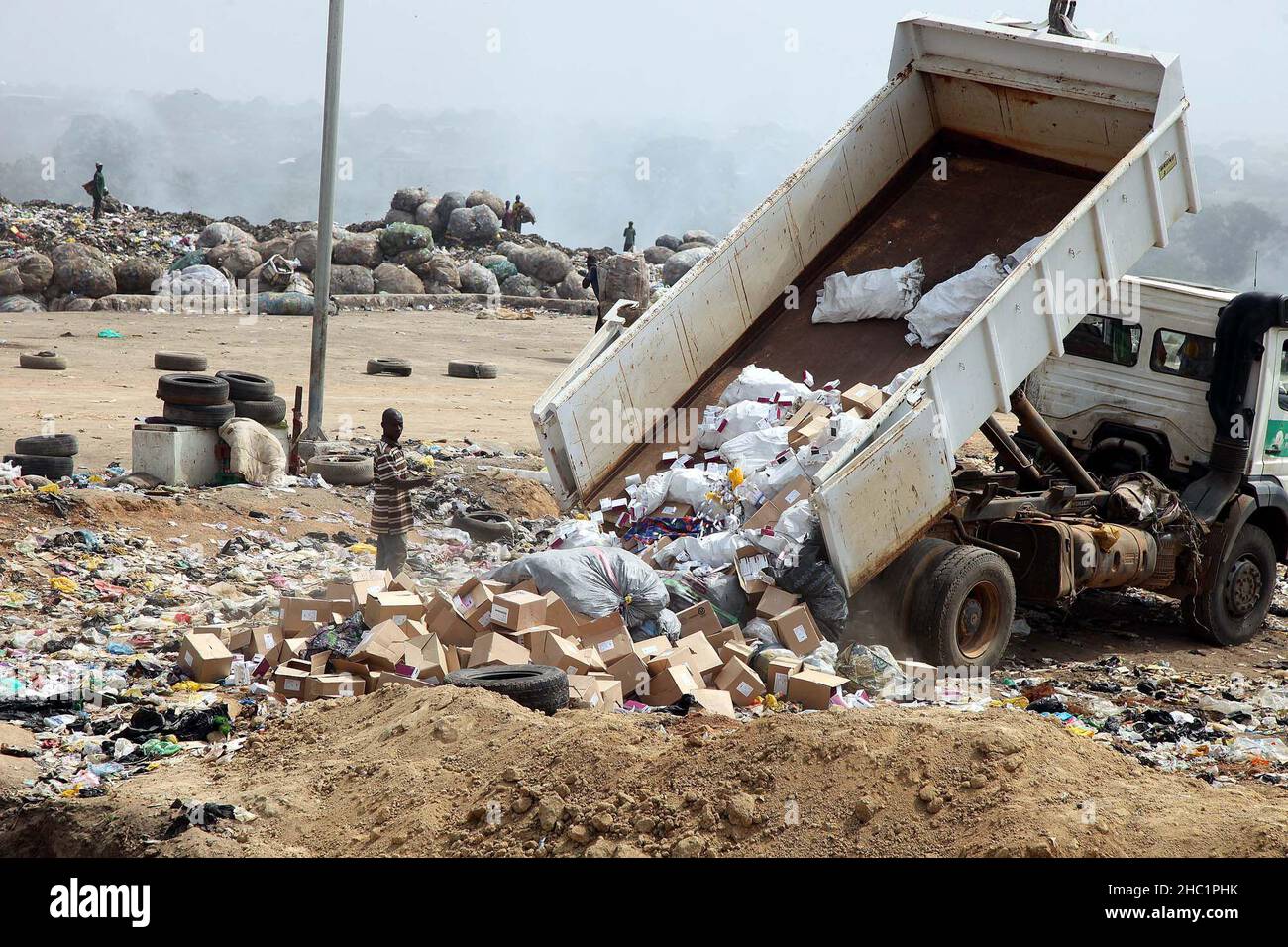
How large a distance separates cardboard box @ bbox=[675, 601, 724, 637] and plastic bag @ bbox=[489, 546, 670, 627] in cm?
13

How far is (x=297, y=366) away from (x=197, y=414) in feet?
23.0

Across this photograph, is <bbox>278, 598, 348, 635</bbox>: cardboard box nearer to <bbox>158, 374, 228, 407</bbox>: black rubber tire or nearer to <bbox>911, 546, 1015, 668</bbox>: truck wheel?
<bbox>911, 546, 1015, 668</bbox>: truck wheel

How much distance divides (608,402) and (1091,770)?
13.2 ft

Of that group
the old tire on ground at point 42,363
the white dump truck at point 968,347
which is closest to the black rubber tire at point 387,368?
the old tire on ground at point 42,363

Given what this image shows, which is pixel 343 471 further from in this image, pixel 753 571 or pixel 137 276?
pixel 137 276

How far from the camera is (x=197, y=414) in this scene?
32.0 feet

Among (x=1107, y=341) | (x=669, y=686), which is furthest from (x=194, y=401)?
(x=1107, y=341)

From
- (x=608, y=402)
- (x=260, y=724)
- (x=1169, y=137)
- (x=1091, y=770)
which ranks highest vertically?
(x=1169, y=137)

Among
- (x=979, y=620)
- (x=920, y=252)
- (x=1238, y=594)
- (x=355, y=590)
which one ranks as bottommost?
(x=1238, y=594)

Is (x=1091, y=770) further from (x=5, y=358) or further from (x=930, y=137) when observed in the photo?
(x=5, y=358)

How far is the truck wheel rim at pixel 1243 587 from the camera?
8297mm

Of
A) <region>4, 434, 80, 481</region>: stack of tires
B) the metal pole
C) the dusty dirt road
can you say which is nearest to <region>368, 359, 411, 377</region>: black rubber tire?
the dusty dirt road
